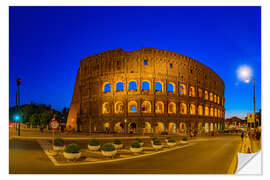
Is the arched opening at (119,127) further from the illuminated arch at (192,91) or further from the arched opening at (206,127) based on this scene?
the arched opening at (206,127)

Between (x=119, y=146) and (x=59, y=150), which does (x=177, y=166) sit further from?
(x=59, y=150)

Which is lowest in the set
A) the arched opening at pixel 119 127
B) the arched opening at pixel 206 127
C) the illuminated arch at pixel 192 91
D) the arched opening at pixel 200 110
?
the arched opening at pixel 206 127

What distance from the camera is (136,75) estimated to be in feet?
159

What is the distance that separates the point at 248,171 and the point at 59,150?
49.0 feet

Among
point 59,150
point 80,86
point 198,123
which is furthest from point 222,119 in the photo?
point 59,150

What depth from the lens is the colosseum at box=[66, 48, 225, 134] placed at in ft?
156

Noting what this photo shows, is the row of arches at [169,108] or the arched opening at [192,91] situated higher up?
the arched opening at [192,91]

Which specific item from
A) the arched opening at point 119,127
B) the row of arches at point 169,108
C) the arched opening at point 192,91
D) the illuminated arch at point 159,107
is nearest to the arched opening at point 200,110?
the row of arches at point 169,108

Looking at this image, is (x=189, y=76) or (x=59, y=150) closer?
(x=59, y=150)

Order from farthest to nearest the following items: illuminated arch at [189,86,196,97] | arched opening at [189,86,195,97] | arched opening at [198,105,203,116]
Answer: arched opening at [198,105,203,116], arched opening at [189,86,195,97], illuminated arch at [189,86,196,97]

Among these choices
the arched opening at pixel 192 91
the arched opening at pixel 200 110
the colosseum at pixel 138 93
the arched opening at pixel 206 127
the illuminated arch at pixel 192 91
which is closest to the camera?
the colosseum at pixel 138 93

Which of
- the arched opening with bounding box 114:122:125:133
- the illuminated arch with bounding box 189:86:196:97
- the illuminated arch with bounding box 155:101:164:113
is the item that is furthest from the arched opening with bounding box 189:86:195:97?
the arched opening with bounding box 114:122:125:133

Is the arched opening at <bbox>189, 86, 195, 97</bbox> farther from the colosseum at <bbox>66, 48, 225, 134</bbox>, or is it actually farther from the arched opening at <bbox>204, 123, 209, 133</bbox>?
the arched opening at <bbox>204, 123, 209, 133</bbox>

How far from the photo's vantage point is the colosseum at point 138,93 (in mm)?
47469
